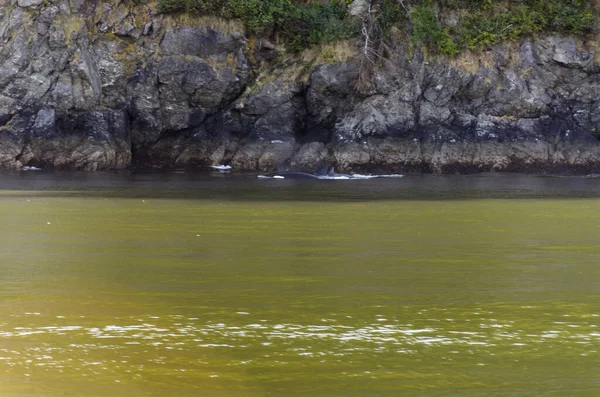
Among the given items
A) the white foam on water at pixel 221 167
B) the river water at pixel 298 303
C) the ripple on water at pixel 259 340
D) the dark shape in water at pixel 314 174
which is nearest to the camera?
the river water at pixel 298 303

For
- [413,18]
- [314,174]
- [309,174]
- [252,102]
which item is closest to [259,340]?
[309,174]

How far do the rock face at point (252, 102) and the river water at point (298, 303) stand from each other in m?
13.7

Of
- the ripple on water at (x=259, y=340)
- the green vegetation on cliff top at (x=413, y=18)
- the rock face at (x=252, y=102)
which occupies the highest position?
the green vegetation on cliff top at (x=413, y=18)

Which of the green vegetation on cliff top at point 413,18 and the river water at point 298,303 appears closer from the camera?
the river water at point 298,303

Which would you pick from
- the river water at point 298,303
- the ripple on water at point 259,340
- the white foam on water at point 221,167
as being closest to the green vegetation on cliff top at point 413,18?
the white foam on water at point 221,167

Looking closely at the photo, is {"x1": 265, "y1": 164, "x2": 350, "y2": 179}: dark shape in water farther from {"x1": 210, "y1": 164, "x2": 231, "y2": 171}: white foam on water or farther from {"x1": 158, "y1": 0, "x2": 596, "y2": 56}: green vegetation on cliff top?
{"x1": 158, "y1": 0, "x2": 596, "y2": 56}: green vegetation on cliff top

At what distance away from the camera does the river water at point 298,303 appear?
6.06m

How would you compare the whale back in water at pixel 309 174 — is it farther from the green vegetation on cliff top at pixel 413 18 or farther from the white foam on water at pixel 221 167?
the green vegetation on cliff top at pixel 413 18

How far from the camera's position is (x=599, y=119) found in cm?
3023

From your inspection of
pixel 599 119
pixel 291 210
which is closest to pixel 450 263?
pixel 291 210

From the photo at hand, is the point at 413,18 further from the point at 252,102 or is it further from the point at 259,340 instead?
the point at 259,340

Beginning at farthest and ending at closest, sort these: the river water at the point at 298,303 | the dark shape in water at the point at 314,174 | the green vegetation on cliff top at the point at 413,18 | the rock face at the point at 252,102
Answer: the green vegetation on cliff top at the point at 413,18, the rock face at the point at 252,102, the dark shape in water at the point at 314,174, the river water at the point at 298,303

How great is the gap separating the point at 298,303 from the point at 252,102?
23.2 metres

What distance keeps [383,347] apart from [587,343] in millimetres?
1374
